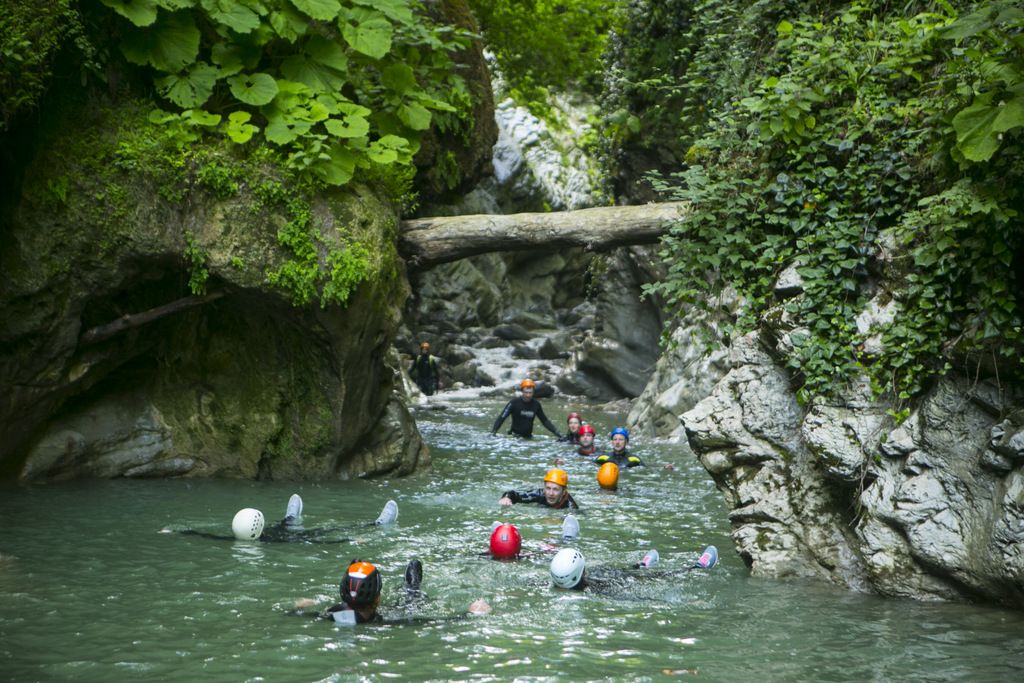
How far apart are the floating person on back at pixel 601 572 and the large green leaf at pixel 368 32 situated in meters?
6.67

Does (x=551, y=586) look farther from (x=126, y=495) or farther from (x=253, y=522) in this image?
(x=126, y=495)

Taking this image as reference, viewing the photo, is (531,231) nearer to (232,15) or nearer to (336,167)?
(336,167)

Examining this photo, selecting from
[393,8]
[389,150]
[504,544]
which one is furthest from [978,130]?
[393,8]

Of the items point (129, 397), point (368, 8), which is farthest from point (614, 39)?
point (129, 397)

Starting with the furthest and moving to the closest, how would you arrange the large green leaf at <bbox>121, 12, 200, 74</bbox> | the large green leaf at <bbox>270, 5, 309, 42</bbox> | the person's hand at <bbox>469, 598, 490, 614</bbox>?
the large green leaf at <bbox>270, 5, 309, 42</bbox> → the large green leaf at <bbox>121, 12, 200, 74</bbox> → the person's hand at <bbox>469, 598, 490, 614</bbox>

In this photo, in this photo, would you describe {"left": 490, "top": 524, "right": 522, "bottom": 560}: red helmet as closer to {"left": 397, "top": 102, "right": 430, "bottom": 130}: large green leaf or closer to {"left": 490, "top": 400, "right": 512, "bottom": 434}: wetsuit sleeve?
{"left": 397, "top": 102, "right": 430, "bottom": 130}: large green leaf

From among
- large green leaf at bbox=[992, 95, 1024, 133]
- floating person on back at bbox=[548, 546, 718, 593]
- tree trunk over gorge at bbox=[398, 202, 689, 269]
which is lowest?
floating person on back at bbox=[548, 546, 718, 593]

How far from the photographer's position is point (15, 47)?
9586mm

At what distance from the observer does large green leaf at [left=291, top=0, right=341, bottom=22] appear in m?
11.8

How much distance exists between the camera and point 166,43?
11508 millimetres

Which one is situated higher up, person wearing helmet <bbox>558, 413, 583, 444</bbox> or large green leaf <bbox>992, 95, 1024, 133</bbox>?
large green leaf <bbox>992, 95, 1024, 133</bbox>

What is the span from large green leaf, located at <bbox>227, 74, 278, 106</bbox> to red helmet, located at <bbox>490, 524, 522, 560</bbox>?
5863 mm

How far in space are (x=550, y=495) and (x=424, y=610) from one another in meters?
4.43

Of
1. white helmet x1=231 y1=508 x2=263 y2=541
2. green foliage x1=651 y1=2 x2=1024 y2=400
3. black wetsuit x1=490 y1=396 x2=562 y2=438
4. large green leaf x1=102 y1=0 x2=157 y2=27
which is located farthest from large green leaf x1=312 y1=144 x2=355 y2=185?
black wetsuit x1=490 y1=396 x2=562 y2=438
